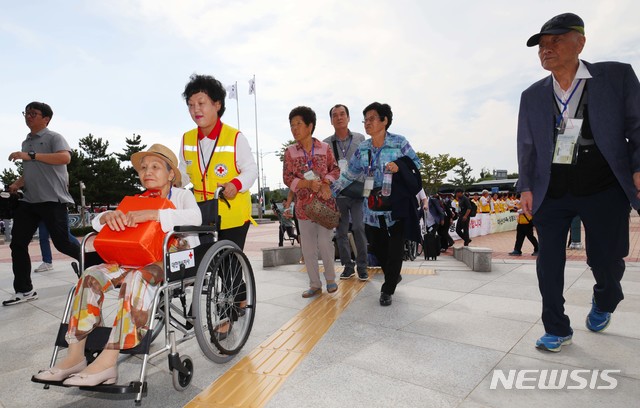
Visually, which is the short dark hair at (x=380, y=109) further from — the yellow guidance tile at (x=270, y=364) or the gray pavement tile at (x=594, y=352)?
the gray pavement tile at (x=594, y=352)

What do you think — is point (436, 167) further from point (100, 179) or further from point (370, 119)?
point (370, 119)

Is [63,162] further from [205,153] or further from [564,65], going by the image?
[564,65]

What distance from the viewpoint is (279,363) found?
2279mm

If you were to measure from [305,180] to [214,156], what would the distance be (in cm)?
118

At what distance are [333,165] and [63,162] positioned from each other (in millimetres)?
2967

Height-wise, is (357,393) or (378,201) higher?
(378,201)

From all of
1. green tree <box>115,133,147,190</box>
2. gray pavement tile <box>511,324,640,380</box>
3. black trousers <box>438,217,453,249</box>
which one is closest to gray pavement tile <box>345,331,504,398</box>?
gray pavement tile <box>511,324,640,380</box>

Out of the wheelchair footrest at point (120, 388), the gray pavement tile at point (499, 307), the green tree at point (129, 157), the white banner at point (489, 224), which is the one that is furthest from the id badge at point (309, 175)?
the green tree at point (129, 157)

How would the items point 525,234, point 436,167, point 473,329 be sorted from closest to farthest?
point 473,329 < point 525,234 < point 436,167

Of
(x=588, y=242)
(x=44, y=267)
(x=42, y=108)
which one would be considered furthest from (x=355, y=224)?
(x=44, y=267)

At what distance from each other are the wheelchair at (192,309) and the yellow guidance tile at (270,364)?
130mm

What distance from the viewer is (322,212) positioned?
3.73 metres

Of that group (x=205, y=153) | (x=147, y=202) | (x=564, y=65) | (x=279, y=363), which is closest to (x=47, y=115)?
(x=205, y=153)

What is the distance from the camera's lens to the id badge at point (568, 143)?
7.45ft
